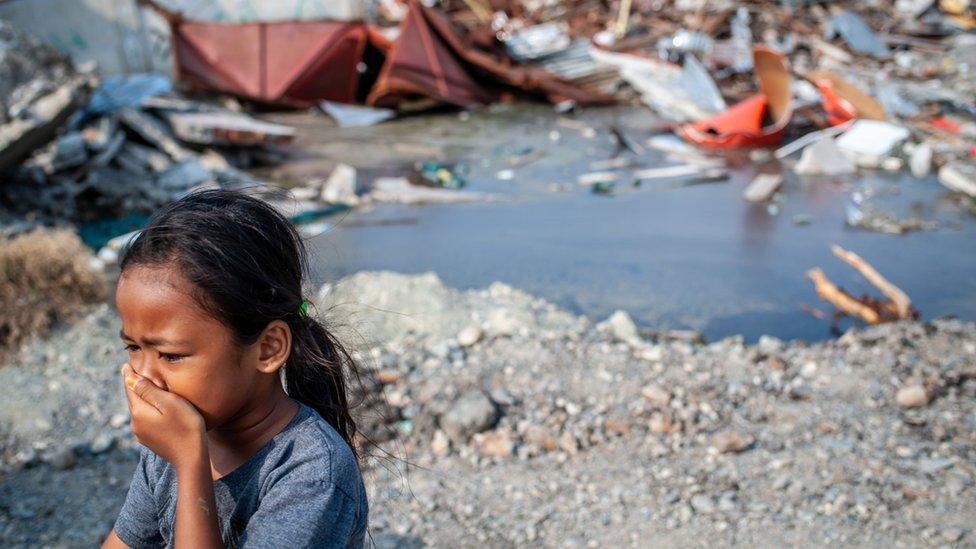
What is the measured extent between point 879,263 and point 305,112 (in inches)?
318

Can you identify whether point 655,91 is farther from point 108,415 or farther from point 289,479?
point 289,479

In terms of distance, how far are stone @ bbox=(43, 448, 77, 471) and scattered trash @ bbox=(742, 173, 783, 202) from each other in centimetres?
584

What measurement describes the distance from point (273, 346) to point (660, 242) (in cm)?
519

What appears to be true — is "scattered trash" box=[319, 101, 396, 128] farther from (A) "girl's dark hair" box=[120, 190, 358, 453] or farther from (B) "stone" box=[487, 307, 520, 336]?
(A) "girl's dark hair" box=[120, 190, 358, 453]

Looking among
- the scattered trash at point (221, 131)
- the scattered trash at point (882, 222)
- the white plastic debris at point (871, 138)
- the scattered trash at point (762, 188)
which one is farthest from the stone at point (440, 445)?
the white plastic debris at point (871, 138)

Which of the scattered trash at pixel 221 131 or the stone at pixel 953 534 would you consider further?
the scattered trash at pixel 221 131

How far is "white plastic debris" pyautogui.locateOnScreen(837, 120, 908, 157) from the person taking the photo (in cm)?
838

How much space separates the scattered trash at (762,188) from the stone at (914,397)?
13.0 ft

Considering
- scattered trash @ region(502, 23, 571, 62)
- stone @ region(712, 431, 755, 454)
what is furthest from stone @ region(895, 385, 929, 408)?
scattered trash @ region(502, 23, 571, 62)

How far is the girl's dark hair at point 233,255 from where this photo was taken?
1.24 m

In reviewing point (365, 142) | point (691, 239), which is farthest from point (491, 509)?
point (365, 142)

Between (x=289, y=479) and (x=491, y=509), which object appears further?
(x=491, y=509)

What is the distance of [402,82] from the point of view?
10.9 m

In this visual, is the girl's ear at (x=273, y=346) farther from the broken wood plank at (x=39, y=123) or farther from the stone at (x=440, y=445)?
the broken wood plank at (x=39, y=123)
